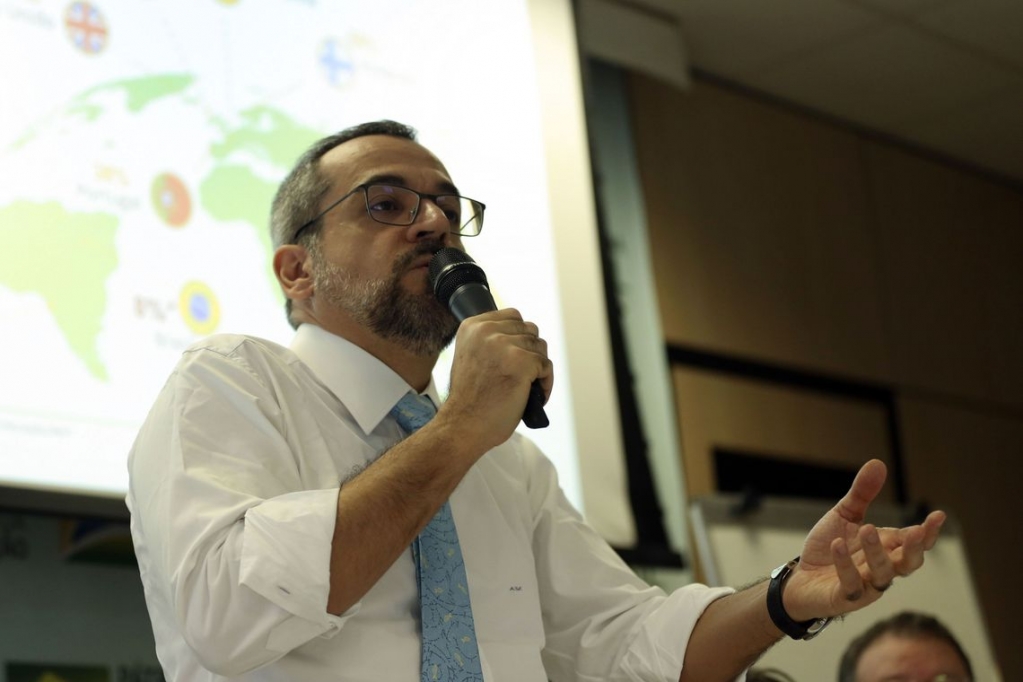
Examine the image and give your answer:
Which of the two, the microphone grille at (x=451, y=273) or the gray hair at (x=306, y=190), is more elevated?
the gray hair at (x=306, y=190)

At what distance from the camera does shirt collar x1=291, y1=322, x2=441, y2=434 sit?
5.30 feet

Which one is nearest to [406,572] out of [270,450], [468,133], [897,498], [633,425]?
[270,450]

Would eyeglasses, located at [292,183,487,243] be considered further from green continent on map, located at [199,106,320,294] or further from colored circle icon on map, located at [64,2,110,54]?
colored circle icon on map, located at [64,2,110,54]

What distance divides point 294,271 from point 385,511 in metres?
0.61

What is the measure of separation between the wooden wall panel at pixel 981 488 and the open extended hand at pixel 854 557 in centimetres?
294

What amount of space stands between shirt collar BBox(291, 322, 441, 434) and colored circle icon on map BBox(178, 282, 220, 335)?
0.68 meters

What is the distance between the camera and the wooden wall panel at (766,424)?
12.3ft

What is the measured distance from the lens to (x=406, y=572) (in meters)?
1.51

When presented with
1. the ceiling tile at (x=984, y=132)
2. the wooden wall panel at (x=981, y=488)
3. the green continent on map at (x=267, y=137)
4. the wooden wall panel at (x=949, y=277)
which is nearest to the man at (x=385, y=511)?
the green continent on map at (x=267, y=137)

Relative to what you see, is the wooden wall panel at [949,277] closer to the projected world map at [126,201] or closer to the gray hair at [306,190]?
the projected world map at [126,201]

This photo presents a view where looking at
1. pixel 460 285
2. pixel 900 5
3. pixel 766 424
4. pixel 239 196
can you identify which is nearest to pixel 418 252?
pixel 460 285

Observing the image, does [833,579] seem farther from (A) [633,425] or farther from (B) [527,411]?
(A) [633,425]

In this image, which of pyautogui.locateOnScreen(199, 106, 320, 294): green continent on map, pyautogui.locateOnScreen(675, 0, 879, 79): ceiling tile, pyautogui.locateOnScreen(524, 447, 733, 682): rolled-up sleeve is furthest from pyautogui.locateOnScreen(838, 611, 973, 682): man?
pyautogui.locateOnScreen(675, 0, 879, 79): ceiling tile

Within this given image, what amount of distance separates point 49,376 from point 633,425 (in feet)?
5.23
